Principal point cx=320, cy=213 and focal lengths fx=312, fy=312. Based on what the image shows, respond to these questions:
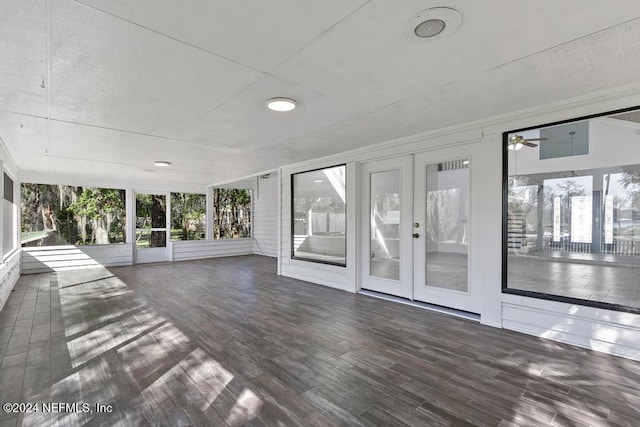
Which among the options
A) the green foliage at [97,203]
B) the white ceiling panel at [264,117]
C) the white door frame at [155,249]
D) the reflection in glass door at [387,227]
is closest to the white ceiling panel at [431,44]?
the white ceiling panel at [264,117]

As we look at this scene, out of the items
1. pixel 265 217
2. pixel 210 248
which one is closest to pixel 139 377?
pixel 210 248

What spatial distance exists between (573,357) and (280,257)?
17.3ft

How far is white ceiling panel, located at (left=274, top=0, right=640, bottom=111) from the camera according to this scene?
1.74 m

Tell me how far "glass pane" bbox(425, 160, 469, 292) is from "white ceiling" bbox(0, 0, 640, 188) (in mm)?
665

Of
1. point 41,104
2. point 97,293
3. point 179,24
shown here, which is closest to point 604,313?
point 179,24

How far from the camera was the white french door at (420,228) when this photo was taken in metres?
4.03

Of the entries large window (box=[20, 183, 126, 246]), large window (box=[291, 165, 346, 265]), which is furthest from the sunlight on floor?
large window (box=[20, 183, 126, 246])

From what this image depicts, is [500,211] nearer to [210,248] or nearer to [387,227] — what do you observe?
[387,227]

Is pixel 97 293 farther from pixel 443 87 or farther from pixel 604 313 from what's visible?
pixel 604 313

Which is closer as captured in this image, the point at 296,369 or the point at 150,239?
the point at 296,369

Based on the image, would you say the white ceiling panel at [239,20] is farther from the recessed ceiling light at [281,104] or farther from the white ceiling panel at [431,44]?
the recessed ceiling light at [281,104]

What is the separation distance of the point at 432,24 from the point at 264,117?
2.14 m

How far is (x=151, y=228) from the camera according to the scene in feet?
30.0

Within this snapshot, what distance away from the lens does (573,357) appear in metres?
2.79
